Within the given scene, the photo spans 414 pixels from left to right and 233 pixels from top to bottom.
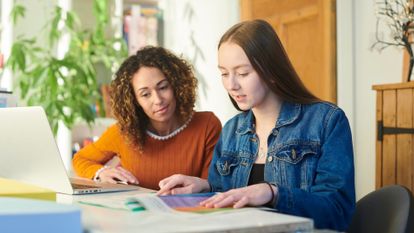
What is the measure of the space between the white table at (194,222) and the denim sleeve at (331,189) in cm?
25

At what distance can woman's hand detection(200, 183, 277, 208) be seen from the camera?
1.07 metres

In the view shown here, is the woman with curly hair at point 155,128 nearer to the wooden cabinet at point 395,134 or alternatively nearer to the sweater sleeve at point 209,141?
the sweater sleeve at point 209,141

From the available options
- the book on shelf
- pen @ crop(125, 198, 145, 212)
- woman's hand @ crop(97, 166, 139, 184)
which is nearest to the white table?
pen @ crop(125, 198, 145, 212)

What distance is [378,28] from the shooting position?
3.28m

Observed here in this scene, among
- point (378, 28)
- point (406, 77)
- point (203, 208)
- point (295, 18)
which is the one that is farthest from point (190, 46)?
point (203, 208)

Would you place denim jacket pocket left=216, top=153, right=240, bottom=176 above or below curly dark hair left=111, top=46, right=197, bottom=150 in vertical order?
below

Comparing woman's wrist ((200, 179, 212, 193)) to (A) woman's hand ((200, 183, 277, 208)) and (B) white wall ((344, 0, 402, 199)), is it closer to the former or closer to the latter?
(A) woman's hand ((200, 183, 277, 208))

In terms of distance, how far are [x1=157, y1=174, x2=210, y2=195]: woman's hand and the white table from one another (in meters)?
0.33

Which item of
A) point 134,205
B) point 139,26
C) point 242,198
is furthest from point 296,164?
point 139,26

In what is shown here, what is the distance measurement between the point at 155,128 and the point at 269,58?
860 millimetres

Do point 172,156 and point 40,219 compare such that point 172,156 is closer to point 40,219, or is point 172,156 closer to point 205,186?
point 205,186

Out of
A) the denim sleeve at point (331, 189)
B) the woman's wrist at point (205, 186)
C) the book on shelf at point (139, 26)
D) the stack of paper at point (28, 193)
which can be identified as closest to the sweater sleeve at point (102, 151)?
the woman's wrist at point (205, 186)

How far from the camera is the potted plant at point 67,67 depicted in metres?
3.64

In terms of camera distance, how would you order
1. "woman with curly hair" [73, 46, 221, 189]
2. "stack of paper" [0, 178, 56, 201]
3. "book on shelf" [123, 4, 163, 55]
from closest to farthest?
"stack of paper" [0, 178, 56, 201] < "woman with curly hair" [73, 46, 221, 189] < "book on shelf" [123, 4, 163, 55]
